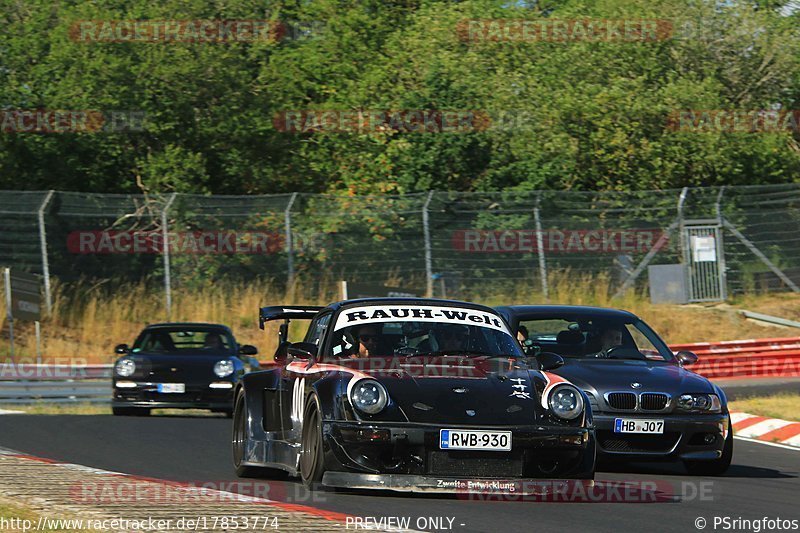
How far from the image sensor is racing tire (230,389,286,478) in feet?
35.8

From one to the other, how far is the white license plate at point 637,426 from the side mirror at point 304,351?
268cm

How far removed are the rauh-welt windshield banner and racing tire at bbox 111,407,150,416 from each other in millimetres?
9351

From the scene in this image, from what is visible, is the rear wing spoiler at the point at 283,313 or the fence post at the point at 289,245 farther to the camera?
the fence post at the point at 289,245

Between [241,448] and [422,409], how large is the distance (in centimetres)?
258

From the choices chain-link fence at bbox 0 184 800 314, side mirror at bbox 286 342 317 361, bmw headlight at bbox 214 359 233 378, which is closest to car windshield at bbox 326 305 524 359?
side mirror at bbox 286 342 317 361

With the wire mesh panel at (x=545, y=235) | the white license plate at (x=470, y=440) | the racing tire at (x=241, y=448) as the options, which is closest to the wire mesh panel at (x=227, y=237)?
the wire mesh panel at (x=545, y=235)

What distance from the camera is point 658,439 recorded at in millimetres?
11375

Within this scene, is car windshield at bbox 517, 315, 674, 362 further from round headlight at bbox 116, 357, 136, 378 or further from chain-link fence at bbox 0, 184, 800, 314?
chain-link fence at bbox 0, 184, 800, 314

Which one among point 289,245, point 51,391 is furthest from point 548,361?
point 289,245

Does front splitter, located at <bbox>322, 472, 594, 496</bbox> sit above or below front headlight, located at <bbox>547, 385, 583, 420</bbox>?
below

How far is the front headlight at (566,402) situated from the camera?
906 cm

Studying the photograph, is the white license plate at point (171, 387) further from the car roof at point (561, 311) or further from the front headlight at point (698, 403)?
the front headlight at point (698, 403)

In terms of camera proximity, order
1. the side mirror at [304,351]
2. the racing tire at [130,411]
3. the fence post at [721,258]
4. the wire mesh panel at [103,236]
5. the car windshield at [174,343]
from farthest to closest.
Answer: the fence post at [721,258] → the wire mesh panel at [103,236] → the car windshield at [174,343] → the racing tire at [130,411] → the side mirror at [304,351]

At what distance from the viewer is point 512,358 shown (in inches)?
395
